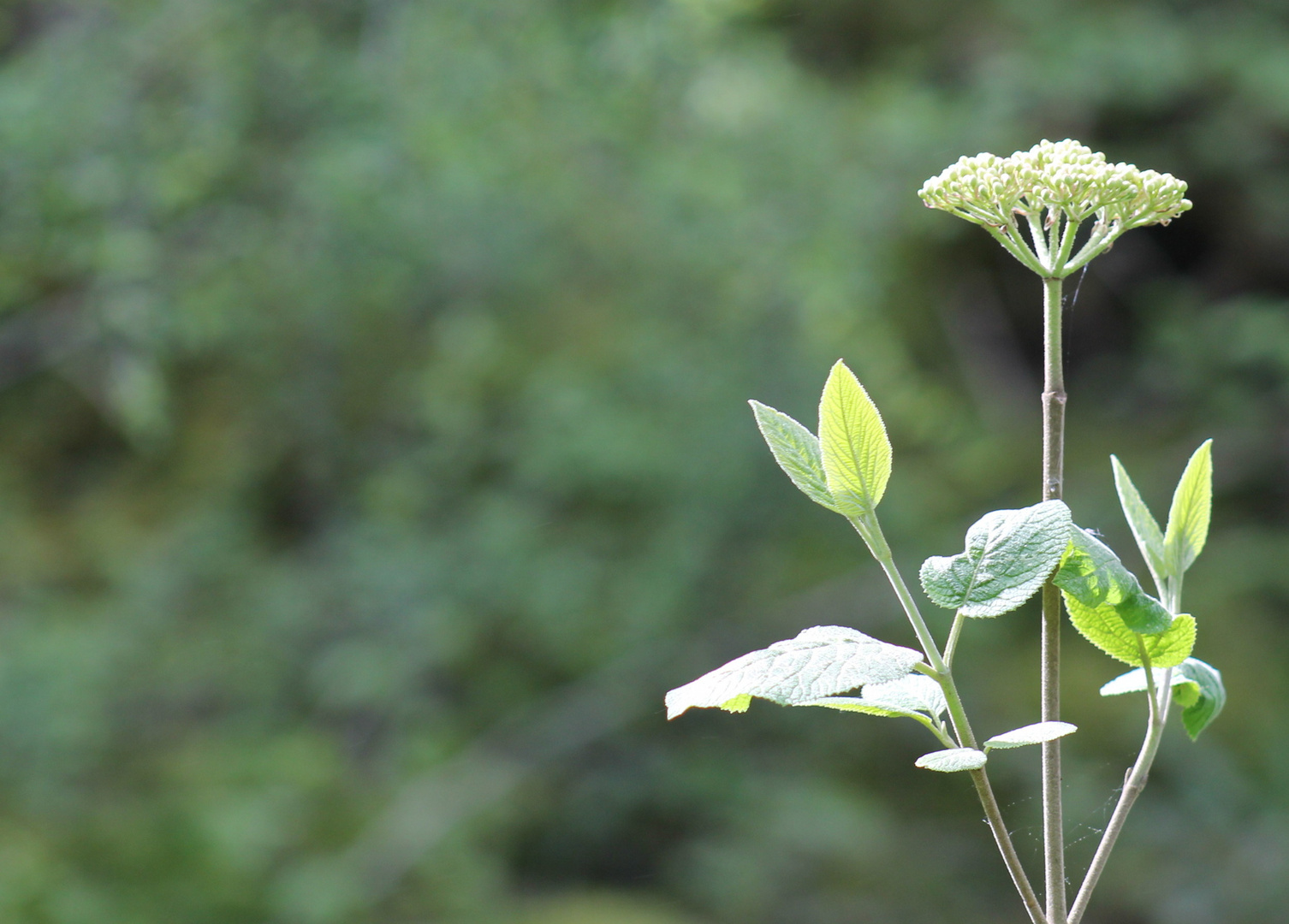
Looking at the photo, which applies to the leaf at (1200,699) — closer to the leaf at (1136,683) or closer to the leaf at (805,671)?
the leaf at (1136,683)

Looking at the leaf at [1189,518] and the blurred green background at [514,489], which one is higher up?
the blurred green background at [514,489]

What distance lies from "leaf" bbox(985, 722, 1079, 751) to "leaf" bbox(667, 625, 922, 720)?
0.10 ft

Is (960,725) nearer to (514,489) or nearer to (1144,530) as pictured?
(1144,530)

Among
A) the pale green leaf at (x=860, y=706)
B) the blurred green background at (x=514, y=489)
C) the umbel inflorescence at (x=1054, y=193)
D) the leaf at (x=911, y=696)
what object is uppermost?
the blurred green background at (x=514, y=489)

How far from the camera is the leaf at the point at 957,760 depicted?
28 cm

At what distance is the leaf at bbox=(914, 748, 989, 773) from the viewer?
277mm

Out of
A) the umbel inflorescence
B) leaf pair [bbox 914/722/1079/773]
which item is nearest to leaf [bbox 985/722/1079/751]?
leaf pair [bbox 914/722/1079/773]

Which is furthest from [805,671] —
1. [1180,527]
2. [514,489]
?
[514,489]

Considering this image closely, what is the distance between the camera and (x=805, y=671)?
0.96ft

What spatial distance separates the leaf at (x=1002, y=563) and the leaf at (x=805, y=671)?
0.07 ft

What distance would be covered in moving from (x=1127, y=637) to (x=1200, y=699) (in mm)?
54

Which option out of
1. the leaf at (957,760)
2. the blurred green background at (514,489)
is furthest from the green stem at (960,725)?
the blurred green background at (514,489)

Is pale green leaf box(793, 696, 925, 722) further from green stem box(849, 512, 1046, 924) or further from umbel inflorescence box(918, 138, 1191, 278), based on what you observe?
umbel inflorescence box(918, 138, 1191, 278)

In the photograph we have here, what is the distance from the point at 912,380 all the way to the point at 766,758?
3.79 ft
